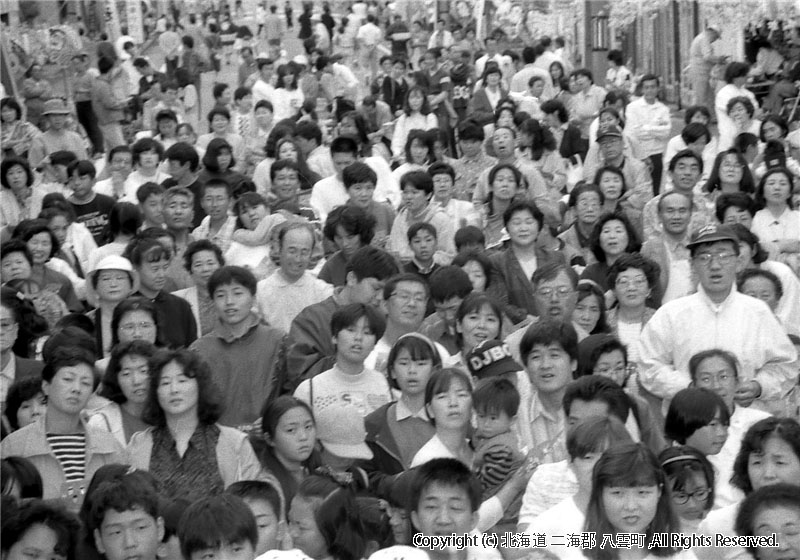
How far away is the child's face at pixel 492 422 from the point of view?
19.1 feet

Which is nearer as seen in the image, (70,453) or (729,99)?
(70,453)

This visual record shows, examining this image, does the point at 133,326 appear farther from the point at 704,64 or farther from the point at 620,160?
the point at 704,64

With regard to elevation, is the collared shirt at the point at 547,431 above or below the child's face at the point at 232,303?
below

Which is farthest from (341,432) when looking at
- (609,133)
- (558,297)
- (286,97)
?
(286,97)

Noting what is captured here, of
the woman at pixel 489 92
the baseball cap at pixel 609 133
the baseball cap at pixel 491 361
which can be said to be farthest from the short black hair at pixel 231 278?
the woman at pixel 489 92

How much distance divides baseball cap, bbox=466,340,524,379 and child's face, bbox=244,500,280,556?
5.00 feet

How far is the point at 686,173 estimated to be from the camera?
1034 cm

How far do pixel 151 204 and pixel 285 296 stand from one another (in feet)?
6.85

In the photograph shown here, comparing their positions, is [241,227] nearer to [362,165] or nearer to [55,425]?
[362,165]

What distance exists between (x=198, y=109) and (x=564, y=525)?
51.7ft

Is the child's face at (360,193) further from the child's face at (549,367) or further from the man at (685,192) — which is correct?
the child's face at (549,367)

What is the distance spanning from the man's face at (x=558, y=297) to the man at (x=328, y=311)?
816 mm

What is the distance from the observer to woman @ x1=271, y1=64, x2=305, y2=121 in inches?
694

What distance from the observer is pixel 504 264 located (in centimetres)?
859
